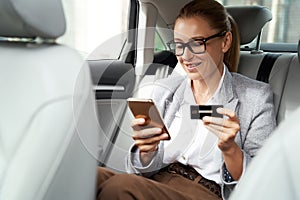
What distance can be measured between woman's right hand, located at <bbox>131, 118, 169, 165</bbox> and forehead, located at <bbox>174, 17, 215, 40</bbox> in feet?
1.07

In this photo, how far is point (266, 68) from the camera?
1.76m

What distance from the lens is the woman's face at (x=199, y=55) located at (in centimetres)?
148

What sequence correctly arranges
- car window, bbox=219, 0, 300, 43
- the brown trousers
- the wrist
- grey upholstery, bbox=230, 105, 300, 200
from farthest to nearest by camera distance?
1. car window, bbox=219, 0, 300, 43
2. the wrist
3. the brown trousers
4. grey upholstery, bbox=230, 105, 300, 200

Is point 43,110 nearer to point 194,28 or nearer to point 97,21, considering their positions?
point 194,28

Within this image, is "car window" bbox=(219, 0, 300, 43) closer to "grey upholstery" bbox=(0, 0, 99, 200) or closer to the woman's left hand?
the woman's left hand

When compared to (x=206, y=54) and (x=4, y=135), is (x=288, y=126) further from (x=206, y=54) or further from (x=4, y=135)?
(x=206, y=54)

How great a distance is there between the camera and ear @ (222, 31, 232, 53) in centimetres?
156

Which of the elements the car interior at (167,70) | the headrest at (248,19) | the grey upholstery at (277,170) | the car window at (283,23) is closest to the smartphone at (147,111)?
the car interior at (167,70)

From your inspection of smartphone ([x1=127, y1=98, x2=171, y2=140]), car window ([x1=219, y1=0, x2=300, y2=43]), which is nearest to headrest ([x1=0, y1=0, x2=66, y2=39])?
smartphone ([x1=127, y1=98, x2=171, y2=140])

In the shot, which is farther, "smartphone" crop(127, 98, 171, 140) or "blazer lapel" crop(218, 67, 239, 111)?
"blazer lapel" crop(218, 67, 239, 111)

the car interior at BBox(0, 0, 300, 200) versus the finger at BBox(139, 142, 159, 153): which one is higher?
the car interior at BBox(0, 0, 300, 200)

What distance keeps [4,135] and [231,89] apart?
77 centimetres

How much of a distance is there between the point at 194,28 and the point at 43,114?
2.12ft

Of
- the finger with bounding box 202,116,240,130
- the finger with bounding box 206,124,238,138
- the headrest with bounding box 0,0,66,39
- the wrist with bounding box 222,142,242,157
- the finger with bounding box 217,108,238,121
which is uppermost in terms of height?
the headrest with bounding box 0,0,66,39
